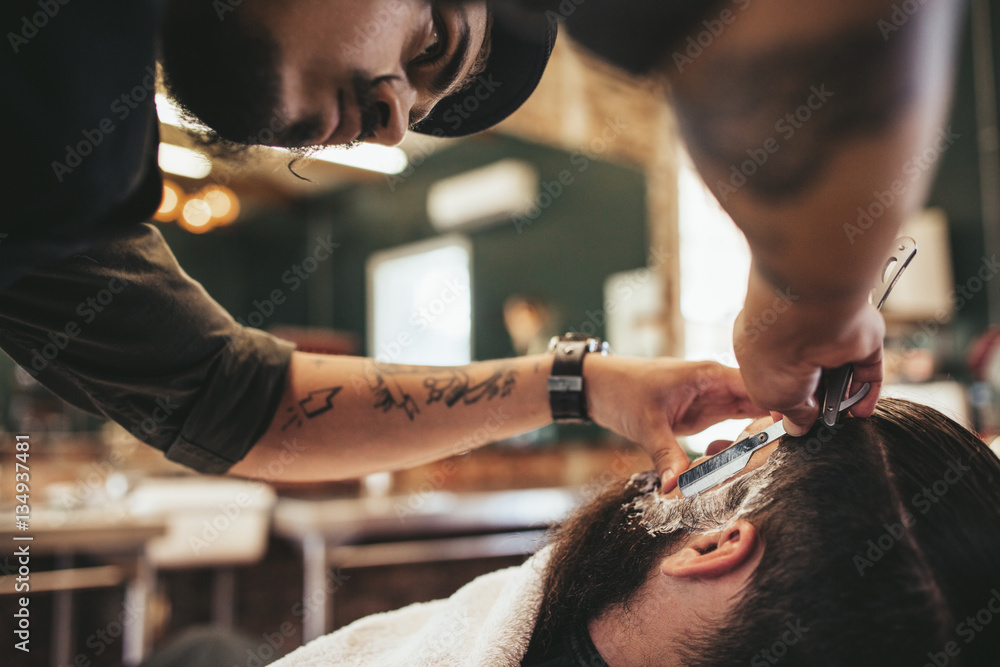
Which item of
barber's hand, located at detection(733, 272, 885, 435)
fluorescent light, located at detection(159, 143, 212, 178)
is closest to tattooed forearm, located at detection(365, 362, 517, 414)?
barber's hand, located at detection(733, 272, 885, 435)

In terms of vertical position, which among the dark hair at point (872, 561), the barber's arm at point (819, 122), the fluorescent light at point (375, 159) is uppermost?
the fluorescent light at point (375, 159)

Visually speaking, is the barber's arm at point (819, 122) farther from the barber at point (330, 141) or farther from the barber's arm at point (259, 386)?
the barber's arm at point (259, 386)

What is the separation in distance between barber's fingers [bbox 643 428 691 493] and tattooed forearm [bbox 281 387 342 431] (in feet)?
1.72

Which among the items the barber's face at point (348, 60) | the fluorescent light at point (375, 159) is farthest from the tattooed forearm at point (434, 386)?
the fluorescent light at point (375, 159)

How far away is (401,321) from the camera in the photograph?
7.13 meters

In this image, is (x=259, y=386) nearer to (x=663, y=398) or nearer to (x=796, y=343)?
(x=663, y=398)

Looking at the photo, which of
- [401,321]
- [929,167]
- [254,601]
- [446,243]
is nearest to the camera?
[929,167]

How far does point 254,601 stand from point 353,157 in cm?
290

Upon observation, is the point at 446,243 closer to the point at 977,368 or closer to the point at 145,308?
the point at 977,368

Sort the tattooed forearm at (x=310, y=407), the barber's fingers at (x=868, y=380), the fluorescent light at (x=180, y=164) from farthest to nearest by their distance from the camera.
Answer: the fluorescent light at (x=180, y=164) → the tattooed forearm at (x=310, y=407) → the barber's fingers at (x=868, y=380)

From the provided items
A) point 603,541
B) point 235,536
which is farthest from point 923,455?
point 235,536

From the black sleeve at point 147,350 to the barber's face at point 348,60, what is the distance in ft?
0.99

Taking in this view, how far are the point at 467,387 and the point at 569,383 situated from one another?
186mm

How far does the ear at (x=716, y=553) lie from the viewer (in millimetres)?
796
